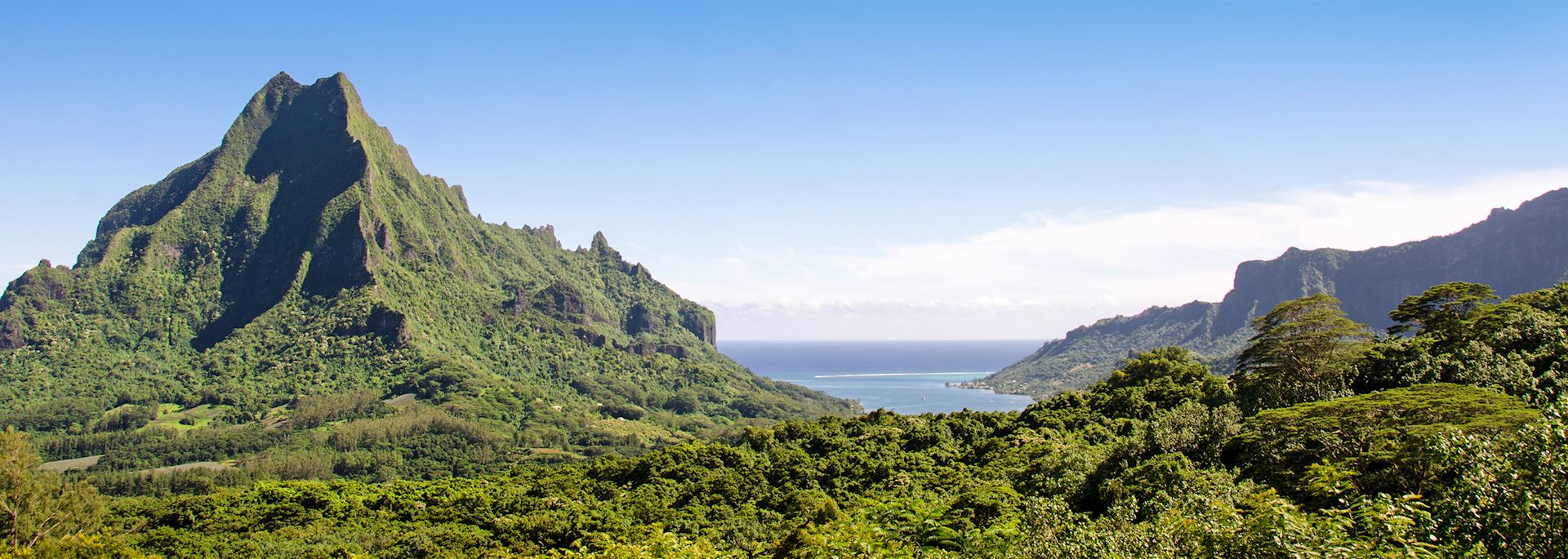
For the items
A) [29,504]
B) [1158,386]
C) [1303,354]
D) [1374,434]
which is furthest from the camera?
[1158,386]

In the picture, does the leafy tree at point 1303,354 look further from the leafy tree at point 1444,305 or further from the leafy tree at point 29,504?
the leafy tree at point 29,504

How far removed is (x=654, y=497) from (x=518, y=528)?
43.4 ft

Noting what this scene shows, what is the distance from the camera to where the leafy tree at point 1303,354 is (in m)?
48.8

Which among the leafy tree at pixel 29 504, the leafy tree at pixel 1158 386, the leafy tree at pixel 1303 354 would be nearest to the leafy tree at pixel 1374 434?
the leafy tree at pixel 1303 354

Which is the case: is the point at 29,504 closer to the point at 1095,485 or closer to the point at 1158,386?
the point at 1095,485

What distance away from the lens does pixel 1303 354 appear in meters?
51.6

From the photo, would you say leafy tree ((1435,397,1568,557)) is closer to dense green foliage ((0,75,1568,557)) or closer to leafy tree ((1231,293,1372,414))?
dense green foliage ((0,75,1568,557))

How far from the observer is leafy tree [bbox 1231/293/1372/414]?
4881 cm

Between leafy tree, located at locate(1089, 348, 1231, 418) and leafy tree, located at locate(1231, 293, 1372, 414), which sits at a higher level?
leafy tree, located at locate(1231, 293, 1372, 414)

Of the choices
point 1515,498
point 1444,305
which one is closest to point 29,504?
point 1515,498

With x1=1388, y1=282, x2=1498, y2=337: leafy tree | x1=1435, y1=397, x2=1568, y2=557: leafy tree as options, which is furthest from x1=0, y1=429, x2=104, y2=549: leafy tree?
x1=1388, y1=282, x2=1498, y2=337: leafy tree

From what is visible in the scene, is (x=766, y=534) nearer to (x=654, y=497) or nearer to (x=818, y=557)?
(x=654, y=497)

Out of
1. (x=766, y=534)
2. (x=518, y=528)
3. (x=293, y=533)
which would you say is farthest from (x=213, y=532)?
(x=766, y=534)

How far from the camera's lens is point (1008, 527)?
27438mm
